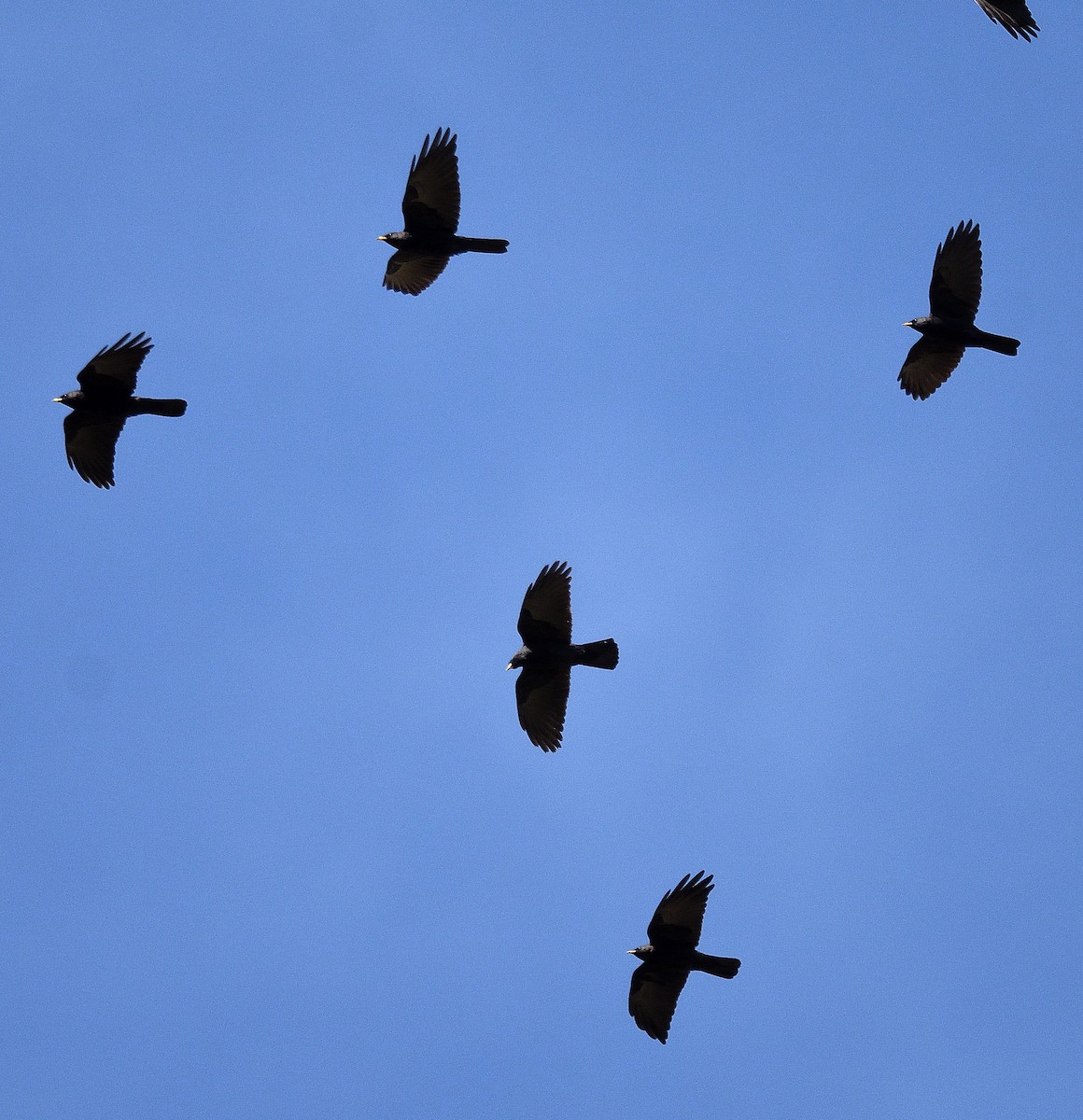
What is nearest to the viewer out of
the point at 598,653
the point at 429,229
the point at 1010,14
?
the point at 1010,14

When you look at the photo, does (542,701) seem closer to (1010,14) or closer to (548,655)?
(548,655)

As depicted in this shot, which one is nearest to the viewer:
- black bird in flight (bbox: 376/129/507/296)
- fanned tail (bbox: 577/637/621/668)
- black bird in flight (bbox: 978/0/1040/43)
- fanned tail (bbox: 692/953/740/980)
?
black bird in flight (bbox: 978/0/1040/43)

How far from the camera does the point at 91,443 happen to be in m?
20.6

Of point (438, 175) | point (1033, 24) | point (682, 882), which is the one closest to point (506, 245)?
point (438, 175)

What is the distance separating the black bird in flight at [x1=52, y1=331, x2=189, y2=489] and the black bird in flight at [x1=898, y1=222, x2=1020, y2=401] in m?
13.5

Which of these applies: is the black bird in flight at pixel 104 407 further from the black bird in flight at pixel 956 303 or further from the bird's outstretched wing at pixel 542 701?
the black bird in flight at pixel 956 303

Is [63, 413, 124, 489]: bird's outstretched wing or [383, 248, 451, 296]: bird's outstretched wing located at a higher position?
[383, 248, 451, 296]: bird's outstretched wing

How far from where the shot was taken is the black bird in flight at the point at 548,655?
20.2 meters

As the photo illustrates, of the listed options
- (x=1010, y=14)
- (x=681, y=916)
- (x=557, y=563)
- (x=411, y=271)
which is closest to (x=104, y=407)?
(x=411, y=271)

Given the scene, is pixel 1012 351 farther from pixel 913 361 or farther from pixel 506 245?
pixel 506 245

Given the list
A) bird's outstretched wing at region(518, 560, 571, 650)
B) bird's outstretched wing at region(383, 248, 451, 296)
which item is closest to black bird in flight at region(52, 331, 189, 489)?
bird's outstretched wing at region(383, 248, 451, 296)

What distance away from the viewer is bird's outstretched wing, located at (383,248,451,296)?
75.0ft

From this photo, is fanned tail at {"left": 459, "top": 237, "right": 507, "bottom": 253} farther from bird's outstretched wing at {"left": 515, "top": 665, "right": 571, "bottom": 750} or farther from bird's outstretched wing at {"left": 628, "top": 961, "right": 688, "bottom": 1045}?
bird's outstretched wing at {"left": 628, "top": 961, "right": 688, "bottom": 1045}

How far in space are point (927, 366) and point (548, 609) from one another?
8.98m
